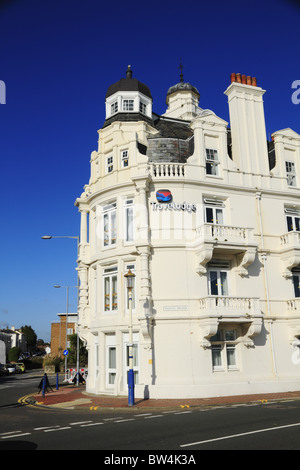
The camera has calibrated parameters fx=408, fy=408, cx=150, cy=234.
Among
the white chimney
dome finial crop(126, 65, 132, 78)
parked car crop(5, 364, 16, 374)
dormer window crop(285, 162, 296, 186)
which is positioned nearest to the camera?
the white chimney

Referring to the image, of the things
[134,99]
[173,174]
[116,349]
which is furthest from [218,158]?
[116,349]

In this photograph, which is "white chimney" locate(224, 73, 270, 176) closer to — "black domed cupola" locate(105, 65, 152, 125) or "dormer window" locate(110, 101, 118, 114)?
"black domed cupola" locate(105, 65, 152, 125)

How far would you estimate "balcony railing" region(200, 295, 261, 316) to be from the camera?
20.8 meters

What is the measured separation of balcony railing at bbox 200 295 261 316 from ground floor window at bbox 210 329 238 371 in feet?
5.57

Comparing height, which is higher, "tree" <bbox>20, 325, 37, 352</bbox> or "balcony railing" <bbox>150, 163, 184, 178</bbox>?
"balcony railing" <bbox>150, 163, 184, 178</bbox>

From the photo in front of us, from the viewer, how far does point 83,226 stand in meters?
27.3

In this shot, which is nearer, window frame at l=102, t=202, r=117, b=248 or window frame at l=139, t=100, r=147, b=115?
window frame at l=102, t=202, r=117, b=248

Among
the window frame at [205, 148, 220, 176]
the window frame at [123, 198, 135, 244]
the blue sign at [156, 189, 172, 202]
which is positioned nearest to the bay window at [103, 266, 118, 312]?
the window frame at [123, 198, 135, 244]

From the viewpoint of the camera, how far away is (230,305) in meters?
21.3

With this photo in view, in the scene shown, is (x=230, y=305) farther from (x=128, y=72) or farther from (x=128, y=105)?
(x=128, y=72)

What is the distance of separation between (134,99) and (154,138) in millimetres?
3728

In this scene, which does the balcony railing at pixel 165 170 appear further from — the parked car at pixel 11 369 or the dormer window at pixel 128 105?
the parked car at pixel 11 369
